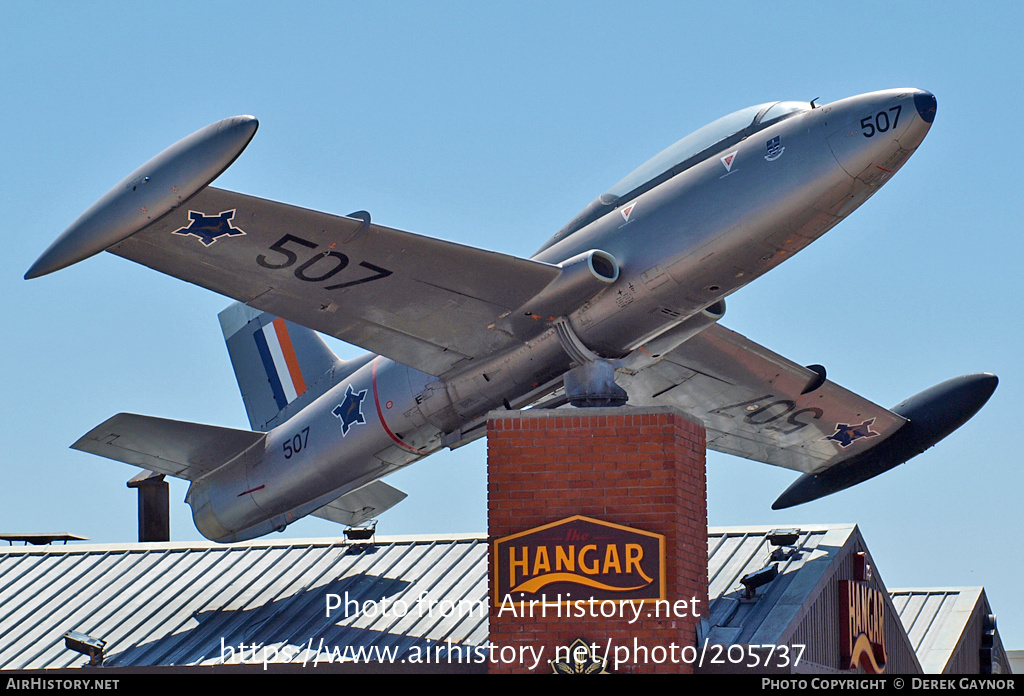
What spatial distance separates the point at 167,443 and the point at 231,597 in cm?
222

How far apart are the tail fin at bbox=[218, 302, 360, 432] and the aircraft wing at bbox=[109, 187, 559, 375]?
3.02 m

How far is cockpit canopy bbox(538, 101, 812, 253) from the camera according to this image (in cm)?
1495

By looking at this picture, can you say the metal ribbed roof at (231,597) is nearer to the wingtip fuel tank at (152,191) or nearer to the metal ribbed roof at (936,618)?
the wingtip fuel tank at (152,191)

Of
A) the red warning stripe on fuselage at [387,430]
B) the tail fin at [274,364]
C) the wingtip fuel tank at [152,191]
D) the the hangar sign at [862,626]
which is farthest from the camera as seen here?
the tail fin at [274,364]

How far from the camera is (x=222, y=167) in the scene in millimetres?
12680

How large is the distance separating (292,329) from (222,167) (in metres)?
8.56

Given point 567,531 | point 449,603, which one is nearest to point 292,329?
point 449,603

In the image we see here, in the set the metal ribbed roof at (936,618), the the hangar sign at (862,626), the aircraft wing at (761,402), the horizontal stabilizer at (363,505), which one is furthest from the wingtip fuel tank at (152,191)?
the metal ribbed roof at (936,618)

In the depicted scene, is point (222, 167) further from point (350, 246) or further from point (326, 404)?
point (326, 404)

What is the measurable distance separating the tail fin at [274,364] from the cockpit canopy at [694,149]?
5.03 metres

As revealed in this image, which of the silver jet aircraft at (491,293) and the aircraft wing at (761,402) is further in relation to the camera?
the aircraft wing at (761,402)

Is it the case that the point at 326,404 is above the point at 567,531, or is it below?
above

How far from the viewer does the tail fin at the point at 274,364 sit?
779 inches

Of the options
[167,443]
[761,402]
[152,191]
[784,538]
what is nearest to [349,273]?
[152,191]
